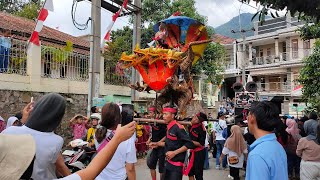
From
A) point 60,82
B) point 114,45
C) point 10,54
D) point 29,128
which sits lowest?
point 29,128

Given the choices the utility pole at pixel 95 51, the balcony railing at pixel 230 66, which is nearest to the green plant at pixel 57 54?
the utility pole at pixel 95 51

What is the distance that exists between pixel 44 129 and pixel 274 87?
30.6 m

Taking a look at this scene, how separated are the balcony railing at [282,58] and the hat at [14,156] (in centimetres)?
2920

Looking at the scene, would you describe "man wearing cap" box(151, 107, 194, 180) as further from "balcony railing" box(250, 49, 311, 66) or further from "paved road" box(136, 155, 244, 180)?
"balcony railing" box(250, 49, 311, 66)

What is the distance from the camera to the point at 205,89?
22453 mm

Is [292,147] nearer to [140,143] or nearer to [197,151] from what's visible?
[197,151]

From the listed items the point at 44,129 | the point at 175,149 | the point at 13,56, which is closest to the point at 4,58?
the point at 13,56

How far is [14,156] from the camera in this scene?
1422mm

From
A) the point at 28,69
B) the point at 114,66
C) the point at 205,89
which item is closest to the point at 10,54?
the point at 28,69

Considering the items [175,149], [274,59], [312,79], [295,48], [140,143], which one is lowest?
[140,143]

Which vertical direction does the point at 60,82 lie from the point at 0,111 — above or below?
above

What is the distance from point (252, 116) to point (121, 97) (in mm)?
10676

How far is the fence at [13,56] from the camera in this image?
336 inches

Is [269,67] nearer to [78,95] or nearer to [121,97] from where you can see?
[121,97]
